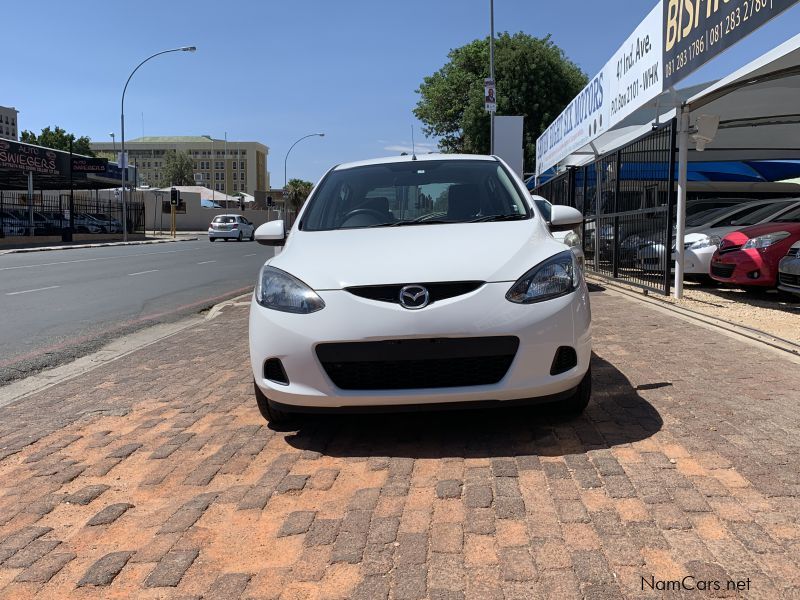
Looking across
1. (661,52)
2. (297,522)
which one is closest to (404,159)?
(297,522)

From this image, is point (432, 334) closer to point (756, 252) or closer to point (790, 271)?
point (790, 271)

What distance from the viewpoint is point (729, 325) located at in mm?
6734

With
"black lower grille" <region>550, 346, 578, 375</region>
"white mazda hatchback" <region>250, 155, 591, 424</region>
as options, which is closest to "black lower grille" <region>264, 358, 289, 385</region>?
"white mazda hatchback" <region>250, 155, 591, 424</region>

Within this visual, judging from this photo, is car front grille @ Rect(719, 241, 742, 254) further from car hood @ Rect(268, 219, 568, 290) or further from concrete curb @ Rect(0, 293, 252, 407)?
concrete curb @ Rect(0, 293, 252, 407)

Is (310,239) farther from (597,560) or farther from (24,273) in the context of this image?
(24,273)

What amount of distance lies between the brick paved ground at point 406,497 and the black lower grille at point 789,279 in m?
3.42

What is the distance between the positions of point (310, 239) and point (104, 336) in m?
4.33

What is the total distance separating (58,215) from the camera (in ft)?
119

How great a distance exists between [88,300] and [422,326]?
8.84 m

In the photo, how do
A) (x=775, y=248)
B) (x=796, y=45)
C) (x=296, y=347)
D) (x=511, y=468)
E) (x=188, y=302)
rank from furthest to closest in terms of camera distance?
(x=188, y=302) < (x=775, y=248) < (x=796, y=45) < (x=296, y=347) < (x=511, y=468)

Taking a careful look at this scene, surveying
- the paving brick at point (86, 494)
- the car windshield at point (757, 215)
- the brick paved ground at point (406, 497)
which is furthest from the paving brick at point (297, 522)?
the car windshield at point (757, 215)

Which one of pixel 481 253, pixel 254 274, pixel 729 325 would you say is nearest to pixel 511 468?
pixel 481 253

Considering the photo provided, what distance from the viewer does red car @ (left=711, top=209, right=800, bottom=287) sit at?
8469 millimetres

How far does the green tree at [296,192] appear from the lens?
4058 inches
